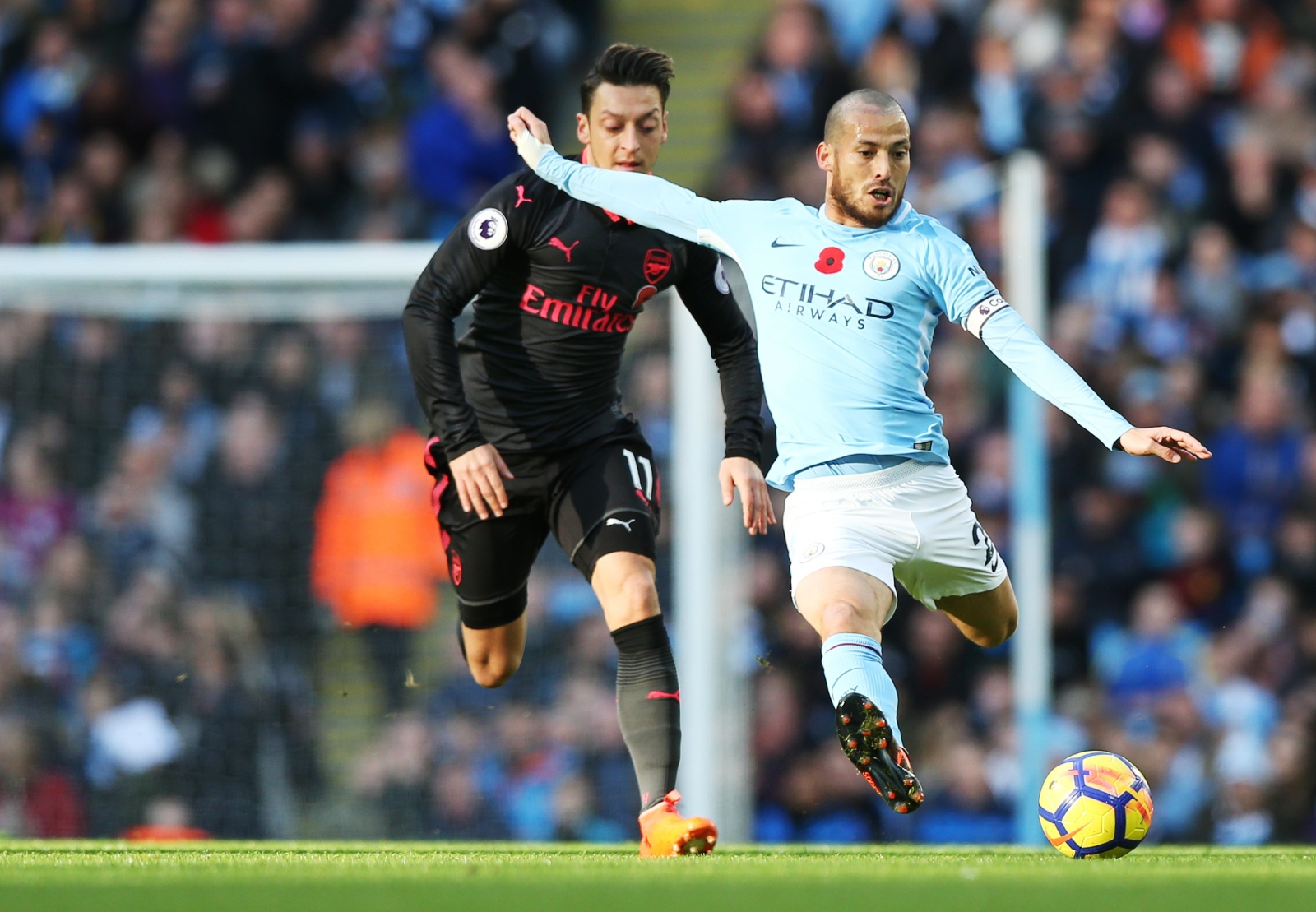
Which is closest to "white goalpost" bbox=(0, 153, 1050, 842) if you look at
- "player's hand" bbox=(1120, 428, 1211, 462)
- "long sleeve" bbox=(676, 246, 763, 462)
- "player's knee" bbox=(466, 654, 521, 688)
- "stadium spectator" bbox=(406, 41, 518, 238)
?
"player's knee" bbox=(466, 654, 521, 688)

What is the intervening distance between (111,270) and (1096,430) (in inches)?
191

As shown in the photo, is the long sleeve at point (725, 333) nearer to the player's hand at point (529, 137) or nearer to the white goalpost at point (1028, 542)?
the player's hand at point (529, 137)

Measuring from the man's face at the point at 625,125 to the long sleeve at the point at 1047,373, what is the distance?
1.34 meters

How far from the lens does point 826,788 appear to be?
8992 mm

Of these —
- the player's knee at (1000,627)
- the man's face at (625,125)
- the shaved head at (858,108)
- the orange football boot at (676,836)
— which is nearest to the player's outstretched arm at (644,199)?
the man's face at (625,125)

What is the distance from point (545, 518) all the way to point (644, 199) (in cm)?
121

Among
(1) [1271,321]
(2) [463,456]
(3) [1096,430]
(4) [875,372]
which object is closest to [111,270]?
(2) [463,456]

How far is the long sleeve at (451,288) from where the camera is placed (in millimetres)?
5750

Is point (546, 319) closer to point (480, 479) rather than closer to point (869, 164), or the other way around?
point (480, 479)

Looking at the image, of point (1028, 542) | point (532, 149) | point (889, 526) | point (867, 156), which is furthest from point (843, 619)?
point (1028, 542)

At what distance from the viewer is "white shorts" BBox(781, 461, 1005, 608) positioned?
525 cm

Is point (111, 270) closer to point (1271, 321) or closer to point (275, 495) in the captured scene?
point (275, 495)

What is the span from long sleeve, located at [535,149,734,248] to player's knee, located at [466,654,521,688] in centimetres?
179

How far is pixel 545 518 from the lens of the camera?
6.10m
